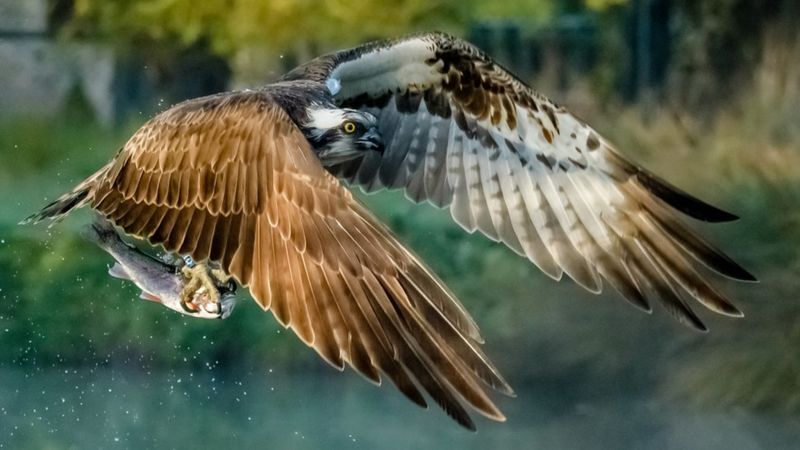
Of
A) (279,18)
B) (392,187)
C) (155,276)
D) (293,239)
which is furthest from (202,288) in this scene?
(279,18)

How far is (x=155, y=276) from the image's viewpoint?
5.86 feet

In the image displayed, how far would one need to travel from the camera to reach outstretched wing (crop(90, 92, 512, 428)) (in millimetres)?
1349

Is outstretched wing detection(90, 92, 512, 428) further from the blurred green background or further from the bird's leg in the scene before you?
the blurred green background

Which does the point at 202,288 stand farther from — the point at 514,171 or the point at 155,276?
the point at 514,171

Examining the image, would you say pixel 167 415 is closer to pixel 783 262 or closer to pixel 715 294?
pixel 783 262

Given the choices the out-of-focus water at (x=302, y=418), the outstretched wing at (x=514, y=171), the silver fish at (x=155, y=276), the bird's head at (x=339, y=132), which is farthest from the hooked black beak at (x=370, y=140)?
the out-of-focus water at (x=302, y=418)

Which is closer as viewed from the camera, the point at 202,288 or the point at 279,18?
the point at 202,288

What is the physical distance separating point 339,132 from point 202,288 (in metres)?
0.30

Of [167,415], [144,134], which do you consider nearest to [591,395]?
[167,415]

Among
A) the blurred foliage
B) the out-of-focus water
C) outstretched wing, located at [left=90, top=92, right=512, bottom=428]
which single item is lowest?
the out-of-focus water

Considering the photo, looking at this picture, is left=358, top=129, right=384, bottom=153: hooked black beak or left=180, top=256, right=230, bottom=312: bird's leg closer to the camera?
left=180, top=256, right=230, bottom=312: bird's leg

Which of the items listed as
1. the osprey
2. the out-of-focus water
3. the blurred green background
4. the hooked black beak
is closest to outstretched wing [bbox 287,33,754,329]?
the osprey

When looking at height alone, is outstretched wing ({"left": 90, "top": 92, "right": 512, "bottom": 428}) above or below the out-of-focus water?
above

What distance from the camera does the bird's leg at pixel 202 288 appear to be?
175 cm
